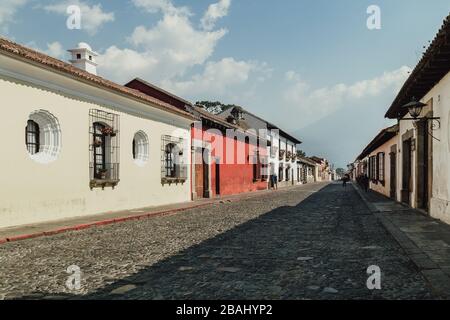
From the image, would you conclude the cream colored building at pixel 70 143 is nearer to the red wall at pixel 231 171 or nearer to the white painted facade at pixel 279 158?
the red wall at pixel 231 171

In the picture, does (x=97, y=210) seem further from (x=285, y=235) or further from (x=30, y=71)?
(x=285, y=235)

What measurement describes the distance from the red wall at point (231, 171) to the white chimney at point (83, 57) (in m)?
5.46

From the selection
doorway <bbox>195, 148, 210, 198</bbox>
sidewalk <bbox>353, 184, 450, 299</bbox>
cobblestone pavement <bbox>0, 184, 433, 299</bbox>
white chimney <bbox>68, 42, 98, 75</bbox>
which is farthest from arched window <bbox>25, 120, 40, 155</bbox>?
doorway <bbox>195, 148, 210, 198</bbox>

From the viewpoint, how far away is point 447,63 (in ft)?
27.9

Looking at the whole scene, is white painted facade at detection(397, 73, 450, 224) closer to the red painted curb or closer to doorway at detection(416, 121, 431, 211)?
doorway at detection(416, 121, 431, 211)

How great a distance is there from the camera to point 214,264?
534 cm

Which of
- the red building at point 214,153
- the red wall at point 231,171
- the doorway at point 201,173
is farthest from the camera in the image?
the red wall at point 231,171

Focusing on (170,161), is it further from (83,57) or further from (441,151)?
(441,151)

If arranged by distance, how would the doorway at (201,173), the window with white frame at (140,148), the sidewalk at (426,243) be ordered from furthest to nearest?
the doorway at (201,173), the window with white frame at (140,148), the sidewalk at (426,243)

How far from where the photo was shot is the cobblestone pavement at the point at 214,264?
408cm

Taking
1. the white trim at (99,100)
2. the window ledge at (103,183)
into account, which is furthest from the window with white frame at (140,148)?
the window ledge at (103,183)

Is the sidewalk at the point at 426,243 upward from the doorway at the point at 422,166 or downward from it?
downward

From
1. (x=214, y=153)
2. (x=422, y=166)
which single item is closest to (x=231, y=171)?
(x=214, y=153)
